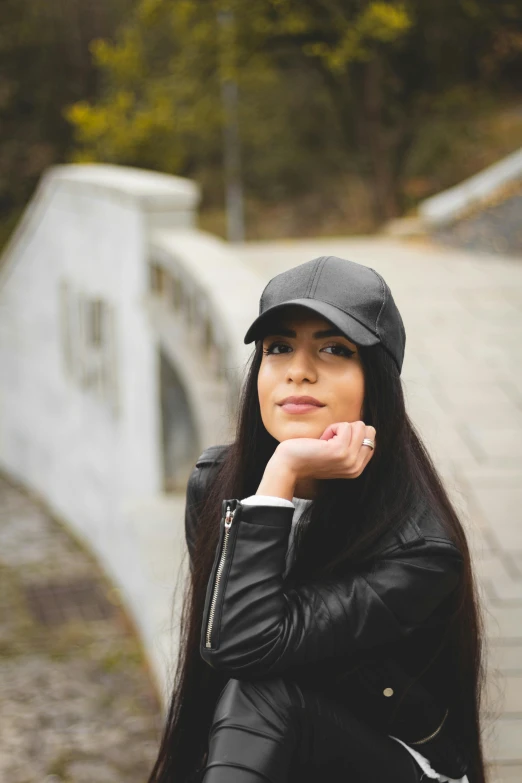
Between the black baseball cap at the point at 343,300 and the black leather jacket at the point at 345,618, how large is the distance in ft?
1.13

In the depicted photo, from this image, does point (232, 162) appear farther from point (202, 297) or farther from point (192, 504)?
point (192, 504)

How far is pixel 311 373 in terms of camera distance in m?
1.98

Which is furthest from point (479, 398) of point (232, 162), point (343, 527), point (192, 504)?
point (232, 162)

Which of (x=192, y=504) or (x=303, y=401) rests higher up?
(x=303, y=401)

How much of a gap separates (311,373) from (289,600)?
16.9 inches

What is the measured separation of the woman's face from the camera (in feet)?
6.47

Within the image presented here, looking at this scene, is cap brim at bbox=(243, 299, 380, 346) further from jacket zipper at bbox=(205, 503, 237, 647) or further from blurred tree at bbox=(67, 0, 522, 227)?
blurred tree at bbox=(67, 0, 522, 227)

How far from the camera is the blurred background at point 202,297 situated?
215 inches

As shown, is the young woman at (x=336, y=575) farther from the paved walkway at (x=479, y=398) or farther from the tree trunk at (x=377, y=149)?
the tree trunk at (x=377, y=149)

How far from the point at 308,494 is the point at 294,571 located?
0.54 feet

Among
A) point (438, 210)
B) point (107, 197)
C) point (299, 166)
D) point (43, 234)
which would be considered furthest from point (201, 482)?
point (299, 166)

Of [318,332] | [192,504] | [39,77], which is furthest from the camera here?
[39,77]

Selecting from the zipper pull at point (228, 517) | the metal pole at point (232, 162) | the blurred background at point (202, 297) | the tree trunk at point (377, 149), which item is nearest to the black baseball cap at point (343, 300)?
the zipper pull at point (228, 517)

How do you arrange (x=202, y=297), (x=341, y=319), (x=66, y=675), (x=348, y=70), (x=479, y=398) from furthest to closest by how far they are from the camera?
(x=348, y=70) → (x=66, y=675) → (x=202, y=297) → (x=479, y=398) → (x=341, y=319)
